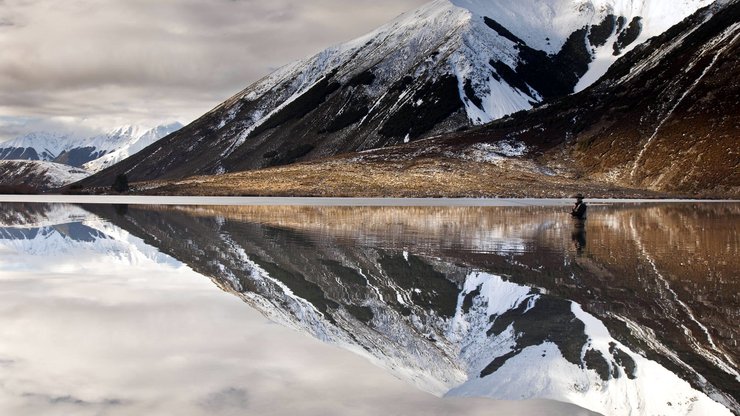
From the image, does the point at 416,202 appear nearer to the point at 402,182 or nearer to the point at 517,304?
the point at 402,182

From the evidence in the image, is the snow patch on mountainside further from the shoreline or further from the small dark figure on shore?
the shoreline

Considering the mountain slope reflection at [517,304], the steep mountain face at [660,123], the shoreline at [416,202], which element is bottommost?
the shoreline at [416,202]

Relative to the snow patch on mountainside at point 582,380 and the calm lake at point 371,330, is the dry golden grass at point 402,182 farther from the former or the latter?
the snow patch on mountainside at point 582,380

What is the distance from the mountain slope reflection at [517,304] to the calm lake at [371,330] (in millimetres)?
76

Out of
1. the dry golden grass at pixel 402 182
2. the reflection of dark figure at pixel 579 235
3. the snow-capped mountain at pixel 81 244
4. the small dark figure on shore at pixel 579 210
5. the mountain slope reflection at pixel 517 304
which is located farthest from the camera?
the dry golden grass at pixel 402 182

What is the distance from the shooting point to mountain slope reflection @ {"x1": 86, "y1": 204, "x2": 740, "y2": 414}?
Result: 46.8 ft

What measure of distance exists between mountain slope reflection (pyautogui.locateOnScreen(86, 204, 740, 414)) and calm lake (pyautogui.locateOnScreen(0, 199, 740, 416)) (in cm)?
8

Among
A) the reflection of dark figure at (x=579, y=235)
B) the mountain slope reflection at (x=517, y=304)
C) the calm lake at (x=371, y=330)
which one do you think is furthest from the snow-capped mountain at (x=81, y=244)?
the reflection of dark figure at (x=579, y=235)

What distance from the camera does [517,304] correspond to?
22.0m

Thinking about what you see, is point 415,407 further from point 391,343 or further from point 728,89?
point 728,89

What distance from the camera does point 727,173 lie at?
404 ft

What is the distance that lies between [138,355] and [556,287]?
1413cm

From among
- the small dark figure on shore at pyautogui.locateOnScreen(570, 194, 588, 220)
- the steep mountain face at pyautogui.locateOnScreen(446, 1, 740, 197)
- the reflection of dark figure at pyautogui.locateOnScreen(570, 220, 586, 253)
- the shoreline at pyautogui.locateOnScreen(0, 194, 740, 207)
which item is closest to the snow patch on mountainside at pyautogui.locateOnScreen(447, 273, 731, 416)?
the reflection of dark figure at pyautogui.locateOnScreen(570, 220, 586, 253)

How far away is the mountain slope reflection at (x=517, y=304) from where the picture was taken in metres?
14.2
